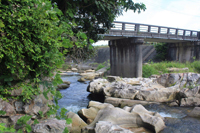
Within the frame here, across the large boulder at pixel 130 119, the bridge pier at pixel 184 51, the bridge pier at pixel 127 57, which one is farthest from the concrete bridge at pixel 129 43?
the large boulder at pixel 130 119

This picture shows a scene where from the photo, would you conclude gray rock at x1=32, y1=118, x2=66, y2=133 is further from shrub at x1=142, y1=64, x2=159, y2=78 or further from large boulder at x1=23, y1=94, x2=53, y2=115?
shrub at x1=142, y1=64, x2=159, y2=78

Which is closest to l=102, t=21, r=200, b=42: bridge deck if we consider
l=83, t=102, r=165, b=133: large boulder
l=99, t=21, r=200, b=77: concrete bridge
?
l=99, t=21, r=200, b=77: concrete bridge

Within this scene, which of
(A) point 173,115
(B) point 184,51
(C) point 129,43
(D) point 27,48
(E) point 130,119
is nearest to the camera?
(D) point 27,48

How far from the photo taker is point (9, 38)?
8.46 ft

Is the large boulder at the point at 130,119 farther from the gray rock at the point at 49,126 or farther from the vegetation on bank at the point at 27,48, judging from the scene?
the vegetation on bank at the point at 27,48

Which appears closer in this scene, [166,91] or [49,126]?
[49,126]

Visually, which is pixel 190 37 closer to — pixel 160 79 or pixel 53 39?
pixel 160 79

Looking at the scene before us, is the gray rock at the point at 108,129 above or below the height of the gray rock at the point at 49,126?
below

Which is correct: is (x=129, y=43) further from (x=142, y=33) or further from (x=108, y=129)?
(x=108, y=129)

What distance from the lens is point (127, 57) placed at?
1627 cm

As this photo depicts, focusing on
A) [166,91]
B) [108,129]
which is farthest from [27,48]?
[166,91]

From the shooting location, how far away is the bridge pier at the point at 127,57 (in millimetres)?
15594

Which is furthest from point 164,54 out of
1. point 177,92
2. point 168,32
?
point 177,92

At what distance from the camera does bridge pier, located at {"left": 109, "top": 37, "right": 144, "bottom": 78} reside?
15.6 meters
